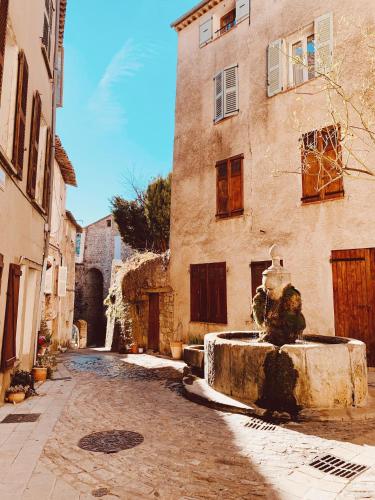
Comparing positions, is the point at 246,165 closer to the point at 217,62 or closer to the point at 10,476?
the point at 217,62

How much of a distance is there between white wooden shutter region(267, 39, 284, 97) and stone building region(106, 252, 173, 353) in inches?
231

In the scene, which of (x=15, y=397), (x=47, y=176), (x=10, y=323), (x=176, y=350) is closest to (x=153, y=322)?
(x=176, y=350)

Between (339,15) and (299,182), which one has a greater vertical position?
(339,15)

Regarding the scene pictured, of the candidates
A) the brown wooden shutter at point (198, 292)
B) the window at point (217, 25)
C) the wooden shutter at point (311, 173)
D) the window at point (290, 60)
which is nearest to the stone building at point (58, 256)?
the brown wooden shutter at point (198, 292)

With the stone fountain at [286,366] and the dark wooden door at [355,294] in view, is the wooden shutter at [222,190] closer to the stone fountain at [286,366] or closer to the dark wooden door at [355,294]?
the dark wooden door at [355,294]

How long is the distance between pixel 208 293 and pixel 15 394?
620 centimetres

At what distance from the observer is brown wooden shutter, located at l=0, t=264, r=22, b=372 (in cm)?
568

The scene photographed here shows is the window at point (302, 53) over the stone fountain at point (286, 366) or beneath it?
over

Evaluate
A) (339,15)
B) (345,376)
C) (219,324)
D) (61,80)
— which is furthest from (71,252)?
(345,376)

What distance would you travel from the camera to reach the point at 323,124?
898cm

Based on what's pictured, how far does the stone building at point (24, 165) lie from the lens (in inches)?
223

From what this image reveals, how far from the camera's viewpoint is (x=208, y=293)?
1106 centimetres

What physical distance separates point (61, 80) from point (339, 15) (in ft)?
26.3

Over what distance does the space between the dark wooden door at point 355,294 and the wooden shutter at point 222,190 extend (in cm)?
365
